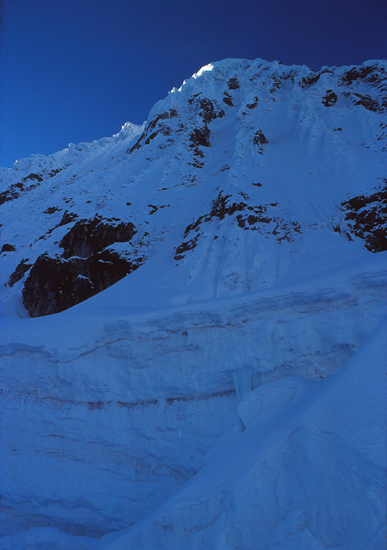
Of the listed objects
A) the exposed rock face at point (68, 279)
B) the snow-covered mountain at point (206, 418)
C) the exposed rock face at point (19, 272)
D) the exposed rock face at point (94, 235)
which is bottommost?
the snow-covered mountain at point (206, 418)

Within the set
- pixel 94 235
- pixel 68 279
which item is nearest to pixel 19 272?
pixel 68 279

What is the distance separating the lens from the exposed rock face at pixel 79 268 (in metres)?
22.5

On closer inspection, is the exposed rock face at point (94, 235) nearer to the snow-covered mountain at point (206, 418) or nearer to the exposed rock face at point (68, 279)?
the exposed rock face at point (68, 279)

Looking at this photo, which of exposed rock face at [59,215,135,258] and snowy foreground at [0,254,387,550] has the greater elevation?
exposed rock face at [59,215,135,258]

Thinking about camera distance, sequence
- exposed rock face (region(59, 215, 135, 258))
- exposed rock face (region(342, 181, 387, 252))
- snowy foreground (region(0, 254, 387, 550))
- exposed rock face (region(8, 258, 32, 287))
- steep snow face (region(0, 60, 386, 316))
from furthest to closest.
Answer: exposed rock face (region(8, 258, 32, 287)), exposed rock face (region(59, 215, 135, 258)), exposed rock face (region(342, 181, 387, 252)), steep snow face (region(0, 60, 386, 316)), snowy foreground (region(0, 254, 387, 550))

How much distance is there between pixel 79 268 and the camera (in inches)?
925

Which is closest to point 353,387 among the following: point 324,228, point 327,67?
point 324,228

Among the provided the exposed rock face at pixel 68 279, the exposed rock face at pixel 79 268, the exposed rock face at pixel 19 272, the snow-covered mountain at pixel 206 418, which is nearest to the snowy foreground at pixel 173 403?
the snow-covered mountain at pixel 206 418

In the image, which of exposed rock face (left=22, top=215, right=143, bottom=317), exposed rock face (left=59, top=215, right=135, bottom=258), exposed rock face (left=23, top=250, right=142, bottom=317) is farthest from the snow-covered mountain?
exposed rock face (left=59, top=215, right=135, bottom=258)

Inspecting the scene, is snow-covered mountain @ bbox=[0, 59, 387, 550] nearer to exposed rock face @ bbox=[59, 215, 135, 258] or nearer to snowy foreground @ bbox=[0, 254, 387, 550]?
snowy foreground @ bbox=[0, 254, 387, 550]

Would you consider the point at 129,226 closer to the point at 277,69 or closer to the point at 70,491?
the point at 70,491

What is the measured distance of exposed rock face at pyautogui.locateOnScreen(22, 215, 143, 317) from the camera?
2253 cm

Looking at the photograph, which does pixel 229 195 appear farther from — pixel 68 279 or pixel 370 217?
pixel 68 279

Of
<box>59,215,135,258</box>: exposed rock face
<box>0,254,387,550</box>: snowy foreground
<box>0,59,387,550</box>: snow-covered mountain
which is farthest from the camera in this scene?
<box>59,215,135,258</box>: exposed rock face
